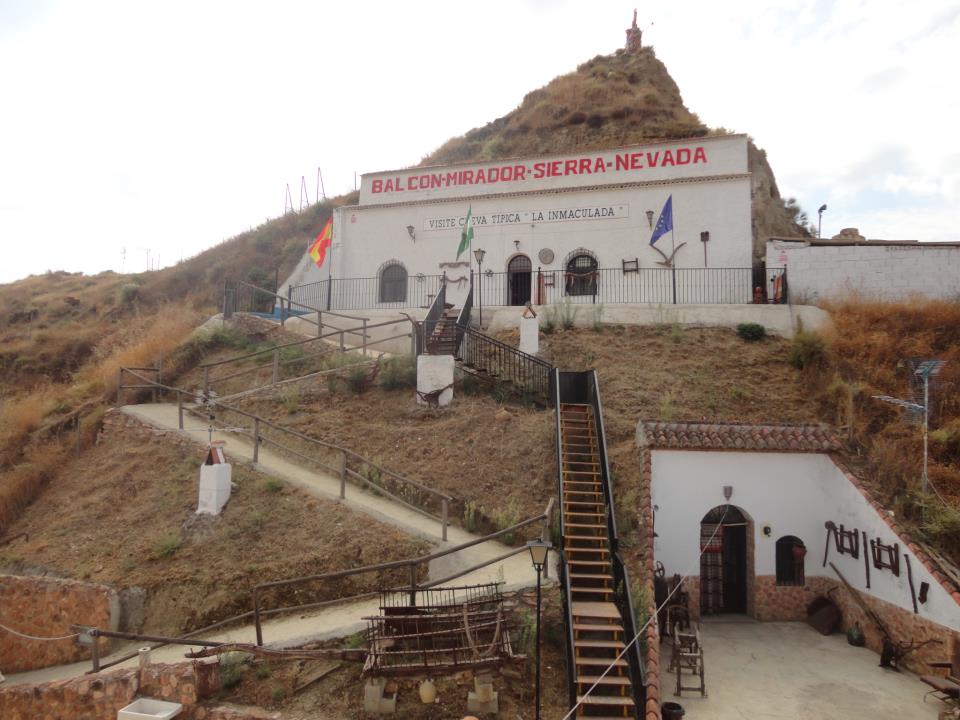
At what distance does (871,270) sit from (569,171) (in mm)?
9779

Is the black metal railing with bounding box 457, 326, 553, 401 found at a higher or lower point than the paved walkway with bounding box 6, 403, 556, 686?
higher

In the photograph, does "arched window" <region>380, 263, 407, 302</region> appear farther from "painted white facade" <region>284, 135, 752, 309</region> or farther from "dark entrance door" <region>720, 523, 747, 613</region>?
"dark entrance door" <region>720, 523, 747, 613</region>

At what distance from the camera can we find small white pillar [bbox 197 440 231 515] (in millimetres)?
11438

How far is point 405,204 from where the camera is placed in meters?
23.9

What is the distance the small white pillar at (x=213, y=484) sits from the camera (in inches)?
450

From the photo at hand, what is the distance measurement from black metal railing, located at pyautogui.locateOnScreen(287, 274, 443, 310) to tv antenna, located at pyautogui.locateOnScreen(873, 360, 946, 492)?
14.2m

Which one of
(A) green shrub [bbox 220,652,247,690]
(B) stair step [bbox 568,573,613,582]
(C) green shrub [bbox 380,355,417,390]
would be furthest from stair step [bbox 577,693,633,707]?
(C) green shrub [bbox 380,355,417,390]

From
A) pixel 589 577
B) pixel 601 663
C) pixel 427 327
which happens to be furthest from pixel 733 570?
pixel 427 327

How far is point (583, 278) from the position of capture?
21641 mm

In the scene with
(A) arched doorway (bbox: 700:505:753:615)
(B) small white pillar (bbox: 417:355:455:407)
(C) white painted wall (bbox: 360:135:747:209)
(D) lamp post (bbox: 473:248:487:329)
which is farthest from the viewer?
(C) white painted wall (bbox: 360:135:747:209)

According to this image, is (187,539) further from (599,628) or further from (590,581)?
(599,628)

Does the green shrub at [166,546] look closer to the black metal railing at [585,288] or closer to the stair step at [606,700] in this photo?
the stair step at [606,700]

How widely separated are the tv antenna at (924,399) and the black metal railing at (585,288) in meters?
5.51

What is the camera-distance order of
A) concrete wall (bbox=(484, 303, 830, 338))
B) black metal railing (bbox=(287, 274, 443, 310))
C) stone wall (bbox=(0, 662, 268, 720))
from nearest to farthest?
stone wall (bbox=(0, 662, 268, 720)), concrete wall (bbox=(484, 303, 830, 338)), black metal railing (bbox=(287, 274, 443, 310))
